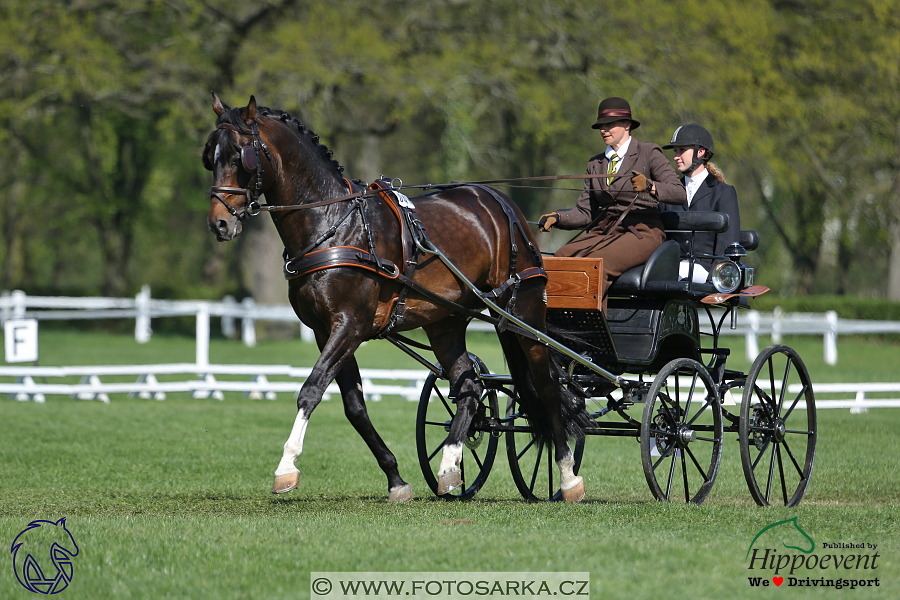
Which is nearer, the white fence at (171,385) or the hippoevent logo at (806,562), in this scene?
the hippoevent logo at (806,562)

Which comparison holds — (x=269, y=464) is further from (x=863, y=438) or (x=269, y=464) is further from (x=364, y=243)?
(x=863, y=438)

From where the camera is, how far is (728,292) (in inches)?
291

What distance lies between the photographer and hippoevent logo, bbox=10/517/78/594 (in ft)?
15.3

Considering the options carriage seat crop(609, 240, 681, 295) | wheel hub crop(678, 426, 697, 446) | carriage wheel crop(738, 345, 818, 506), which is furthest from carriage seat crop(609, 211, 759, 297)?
wheel hub crop(678, 426, 697, 446)

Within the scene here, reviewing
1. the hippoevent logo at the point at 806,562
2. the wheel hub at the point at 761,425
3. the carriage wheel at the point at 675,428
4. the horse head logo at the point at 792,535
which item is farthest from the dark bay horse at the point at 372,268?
the hippoevent logo at the point at 806,562

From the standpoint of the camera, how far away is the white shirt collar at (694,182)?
26.4 feet

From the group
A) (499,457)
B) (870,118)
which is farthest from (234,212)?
(870,118)

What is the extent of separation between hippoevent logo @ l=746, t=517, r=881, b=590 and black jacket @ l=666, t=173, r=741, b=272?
8.78ft

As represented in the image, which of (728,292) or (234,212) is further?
(728,292)

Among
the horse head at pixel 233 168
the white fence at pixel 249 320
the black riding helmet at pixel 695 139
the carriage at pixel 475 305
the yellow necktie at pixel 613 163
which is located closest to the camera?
the horse head at pixel 233 168

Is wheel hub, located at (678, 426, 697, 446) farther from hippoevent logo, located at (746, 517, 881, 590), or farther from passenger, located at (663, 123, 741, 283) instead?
hippoevent logo, located at (746, 517, 881, 590)

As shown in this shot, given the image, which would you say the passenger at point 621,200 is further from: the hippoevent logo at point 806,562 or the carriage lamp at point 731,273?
the hippoevent logo at point 806,562

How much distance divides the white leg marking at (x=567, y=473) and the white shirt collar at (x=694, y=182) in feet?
6.95

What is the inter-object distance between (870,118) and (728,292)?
20656 mm
